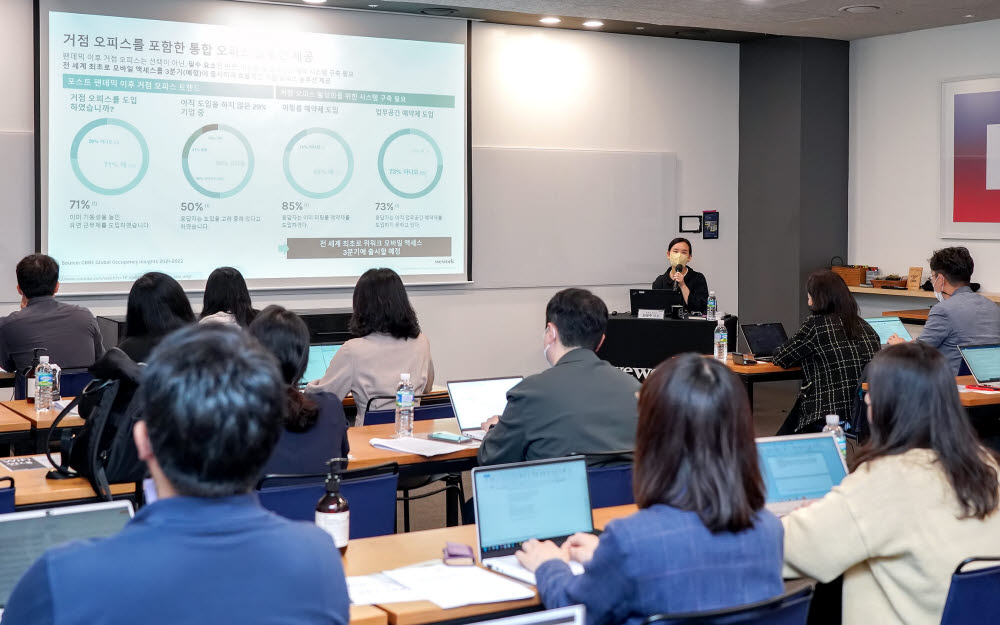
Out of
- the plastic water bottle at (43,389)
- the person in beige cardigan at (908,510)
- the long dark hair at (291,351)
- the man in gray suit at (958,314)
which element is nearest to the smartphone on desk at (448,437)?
the long dark hair at (291,351)

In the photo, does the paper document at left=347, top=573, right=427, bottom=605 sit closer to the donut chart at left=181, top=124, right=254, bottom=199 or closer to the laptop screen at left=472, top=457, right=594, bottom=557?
the laptop screen at left=472, top=457, right=594, bottom=557

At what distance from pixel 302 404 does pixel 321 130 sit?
4993 millimetres

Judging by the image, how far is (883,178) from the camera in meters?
9.30

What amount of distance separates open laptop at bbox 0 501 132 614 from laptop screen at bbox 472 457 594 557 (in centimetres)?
82

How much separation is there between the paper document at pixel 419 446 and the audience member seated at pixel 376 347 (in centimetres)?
59

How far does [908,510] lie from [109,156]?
20.5ft

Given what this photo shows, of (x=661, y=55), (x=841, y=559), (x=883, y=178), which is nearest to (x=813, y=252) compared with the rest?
(x=883, y=178)

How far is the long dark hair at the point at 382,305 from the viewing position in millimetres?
4652

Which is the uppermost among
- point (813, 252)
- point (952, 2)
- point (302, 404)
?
point (952, 2)

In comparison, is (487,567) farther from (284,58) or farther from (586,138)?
(586,138)

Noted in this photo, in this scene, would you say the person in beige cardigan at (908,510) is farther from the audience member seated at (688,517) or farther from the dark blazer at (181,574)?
the dark blazer at (181,574)

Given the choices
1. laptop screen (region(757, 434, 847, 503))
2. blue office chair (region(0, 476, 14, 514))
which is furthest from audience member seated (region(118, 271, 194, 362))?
laptop screen (region(757, 434, 847, 503))

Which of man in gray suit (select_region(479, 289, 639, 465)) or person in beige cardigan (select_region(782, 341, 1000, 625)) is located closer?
person in beige cardigan (select_region(782, 341, 1000, 625))

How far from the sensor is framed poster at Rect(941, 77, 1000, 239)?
8414mm
